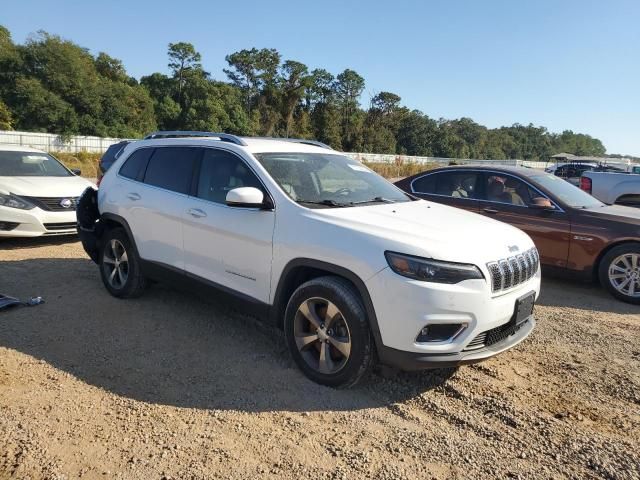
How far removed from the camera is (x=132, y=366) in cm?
397

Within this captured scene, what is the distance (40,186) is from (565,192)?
8.01 m

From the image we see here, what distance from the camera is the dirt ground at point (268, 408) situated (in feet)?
→ 9.32

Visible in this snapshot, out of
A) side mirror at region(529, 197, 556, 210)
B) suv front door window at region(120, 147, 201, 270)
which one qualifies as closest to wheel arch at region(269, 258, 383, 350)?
suv front door window at region(120, 147, 201, 270)

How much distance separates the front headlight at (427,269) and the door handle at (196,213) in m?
1.91

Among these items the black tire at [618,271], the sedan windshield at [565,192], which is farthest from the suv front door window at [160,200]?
the black tire at [618,271]

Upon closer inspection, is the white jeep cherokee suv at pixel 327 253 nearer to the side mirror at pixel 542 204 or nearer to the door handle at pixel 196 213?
the door handle at pixel 196 213

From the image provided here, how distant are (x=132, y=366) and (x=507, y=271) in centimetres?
290

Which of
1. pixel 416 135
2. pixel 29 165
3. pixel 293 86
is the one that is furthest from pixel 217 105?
pixel 29 165

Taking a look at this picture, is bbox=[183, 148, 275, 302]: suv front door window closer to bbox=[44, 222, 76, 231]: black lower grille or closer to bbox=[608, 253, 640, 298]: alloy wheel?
A: bbox=[44, 222, 76, 231]: black lower grille

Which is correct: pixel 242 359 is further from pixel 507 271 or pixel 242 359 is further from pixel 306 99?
pixel 306 99

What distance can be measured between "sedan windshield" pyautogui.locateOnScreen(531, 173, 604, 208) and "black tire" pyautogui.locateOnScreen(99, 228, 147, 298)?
530 centimetres

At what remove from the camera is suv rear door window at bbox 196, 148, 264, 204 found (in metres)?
4.32

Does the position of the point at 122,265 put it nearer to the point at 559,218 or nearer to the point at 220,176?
the point at 220,176

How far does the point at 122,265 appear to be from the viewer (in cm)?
552
